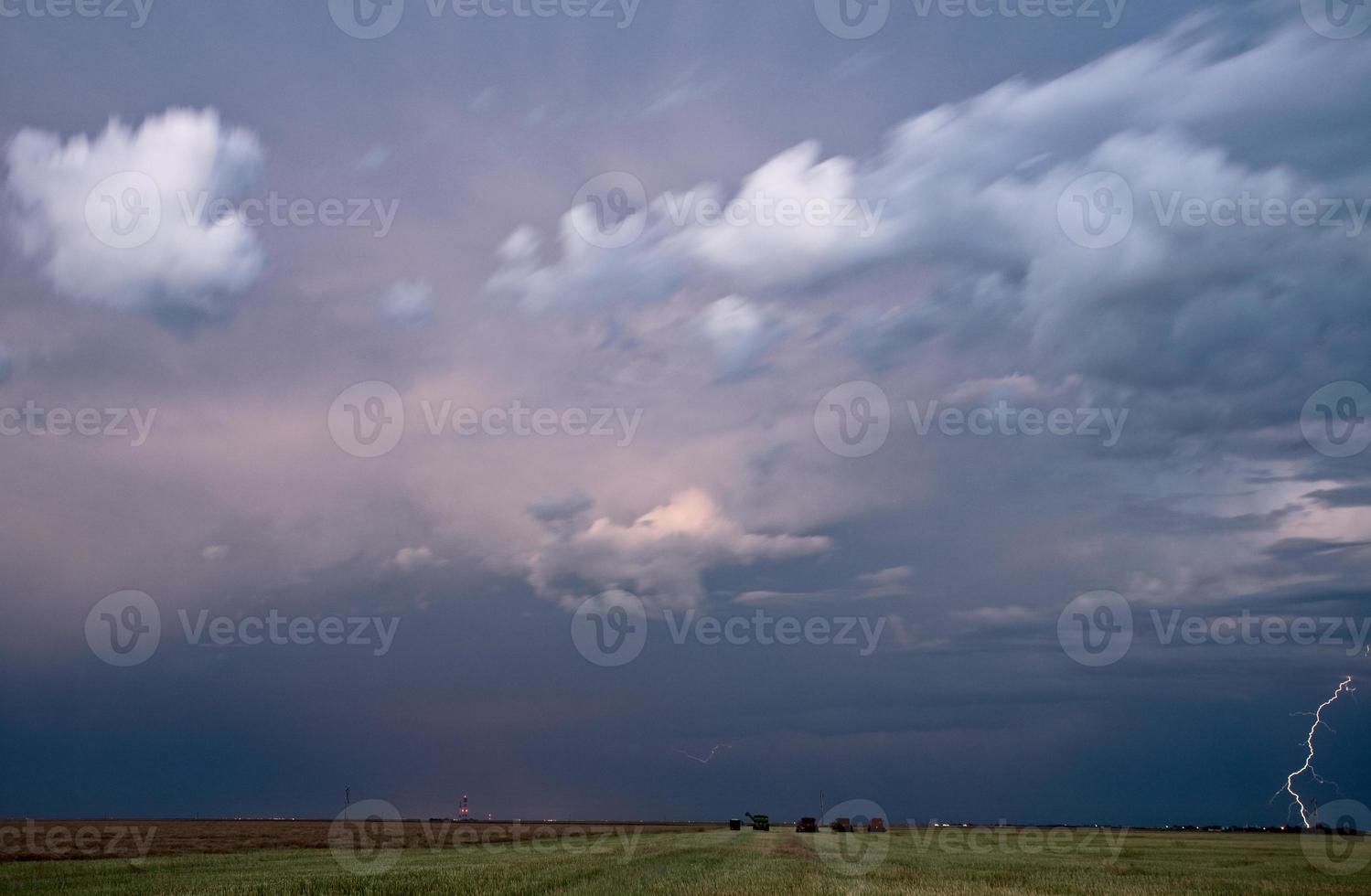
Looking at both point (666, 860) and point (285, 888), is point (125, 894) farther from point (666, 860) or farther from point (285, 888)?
point (666, 860)

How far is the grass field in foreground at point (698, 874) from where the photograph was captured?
33531 millimetres

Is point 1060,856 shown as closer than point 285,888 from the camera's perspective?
No

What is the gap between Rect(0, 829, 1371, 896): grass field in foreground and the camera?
33.5 m

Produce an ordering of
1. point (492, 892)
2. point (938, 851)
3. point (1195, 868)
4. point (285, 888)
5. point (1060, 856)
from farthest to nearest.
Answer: point (938, 851) → point (1060, 856) → point (1195, 868) → point (285, 888) → point (492, 892)

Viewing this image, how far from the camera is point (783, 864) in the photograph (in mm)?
46344

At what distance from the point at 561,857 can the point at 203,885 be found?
17176 mm

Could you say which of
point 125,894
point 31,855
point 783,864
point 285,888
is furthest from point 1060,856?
point 31,855

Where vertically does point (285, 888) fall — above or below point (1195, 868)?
above

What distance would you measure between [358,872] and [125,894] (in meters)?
9.33

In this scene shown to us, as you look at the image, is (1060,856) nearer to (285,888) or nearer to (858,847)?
(858,847)

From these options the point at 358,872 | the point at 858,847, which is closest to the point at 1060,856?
the point at 858,847

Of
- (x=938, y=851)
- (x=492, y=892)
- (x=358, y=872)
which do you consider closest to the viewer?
(x=492, y=892)

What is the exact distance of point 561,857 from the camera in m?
47.8

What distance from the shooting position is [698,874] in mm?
39625
